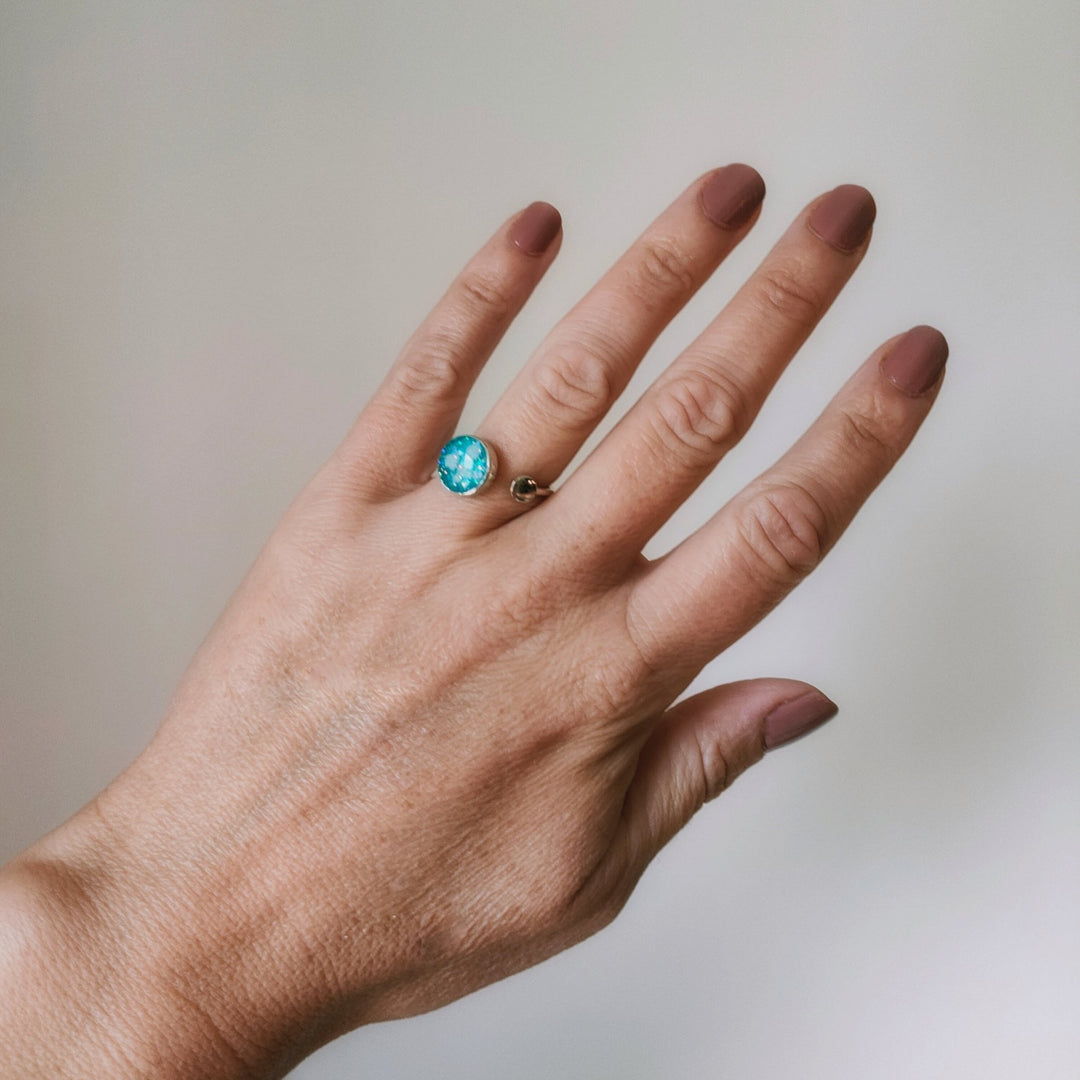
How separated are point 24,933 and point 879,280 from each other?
98 centimetres

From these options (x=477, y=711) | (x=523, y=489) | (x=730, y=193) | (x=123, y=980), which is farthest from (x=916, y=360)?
(x=123, y=980)

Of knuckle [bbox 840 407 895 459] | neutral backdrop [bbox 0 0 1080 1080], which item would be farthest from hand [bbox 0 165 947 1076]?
neutral backdrop [bbox 0 0 1080 1080]

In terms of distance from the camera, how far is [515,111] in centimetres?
115

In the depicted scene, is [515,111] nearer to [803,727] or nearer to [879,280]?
[879,280]

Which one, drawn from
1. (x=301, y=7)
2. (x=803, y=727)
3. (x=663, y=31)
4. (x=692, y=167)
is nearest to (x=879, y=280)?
(x=692, y=167)

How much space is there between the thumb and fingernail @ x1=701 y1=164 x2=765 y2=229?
373 millimetres

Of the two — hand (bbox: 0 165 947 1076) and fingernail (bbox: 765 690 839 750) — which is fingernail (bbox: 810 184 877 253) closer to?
hand (bbox: 0 165 947 1076)

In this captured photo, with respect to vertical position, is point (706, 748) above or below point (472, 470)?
below

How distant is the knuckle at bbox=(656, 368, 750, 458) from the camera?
750mm

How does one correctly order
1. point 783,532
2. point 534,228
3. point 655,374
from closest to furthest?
point 783,532, point 534,228, point 655,374

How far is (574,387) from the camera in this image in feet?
2.58

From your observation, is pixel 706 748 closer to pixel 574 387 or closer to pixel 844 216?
pixel 574 387

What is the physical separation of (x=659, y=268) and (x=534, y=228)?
0.11 meters

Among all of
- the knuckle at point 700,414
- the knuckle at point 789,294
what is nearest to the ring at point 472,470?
the knuckle at point 700,414
